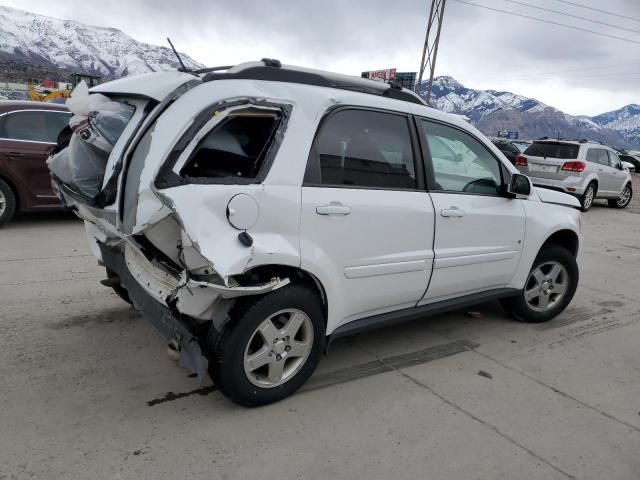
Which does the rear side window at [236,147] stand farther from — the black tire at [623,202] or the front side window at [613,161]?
the black tire at [623,202]

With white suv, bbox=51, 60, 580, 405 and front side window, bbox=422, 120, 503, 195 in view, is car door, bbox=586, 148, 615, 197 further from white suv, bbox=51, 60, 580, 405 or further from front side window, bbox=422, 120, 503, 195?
white suv, bbox=51, 60, 580, 405

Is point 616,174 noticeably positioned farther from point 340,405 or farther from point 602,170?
point 340,405

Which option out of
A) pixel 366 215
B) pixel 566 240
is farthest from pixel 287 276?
pixel 566 240

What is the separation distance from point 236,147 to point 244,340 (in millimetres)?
1037

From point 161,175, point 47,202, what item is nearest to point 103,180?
point 161,175

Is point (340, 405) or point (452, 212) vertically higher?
point (452, 212)

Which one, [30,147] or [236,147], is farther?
[30,147]

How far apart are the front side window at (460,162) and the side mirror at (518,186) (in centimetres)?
9

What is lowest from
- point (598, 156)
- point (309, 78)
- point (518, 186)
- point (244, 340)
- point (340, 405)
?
point (340, 405)

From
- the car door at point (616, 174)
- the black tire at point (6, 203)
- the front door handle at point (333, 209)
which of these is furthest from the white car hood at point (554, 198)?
the car door at point (616, 174)

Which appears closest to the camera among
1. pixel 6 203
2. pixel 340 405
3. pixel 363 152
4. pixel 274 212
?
pixel 274 212

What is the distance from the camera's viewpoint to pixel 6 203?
21.8 ft

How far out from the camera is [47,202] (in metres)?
6.95

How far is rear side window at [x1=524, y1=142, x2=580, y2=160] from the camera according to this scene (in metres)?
12.5
